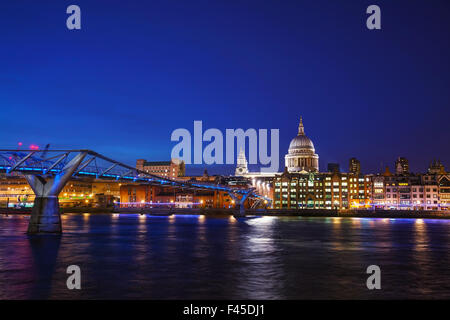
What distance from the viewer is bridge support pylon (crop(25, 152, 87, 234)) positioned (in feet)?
198

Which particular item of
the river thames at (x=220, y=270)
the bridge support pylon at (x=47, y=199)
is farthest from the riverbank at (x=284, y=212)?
the river thames at (x=220, y=270)

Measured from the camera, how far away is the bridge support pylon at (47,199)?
198ft

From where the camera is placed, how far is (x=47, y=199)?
60.2 metres

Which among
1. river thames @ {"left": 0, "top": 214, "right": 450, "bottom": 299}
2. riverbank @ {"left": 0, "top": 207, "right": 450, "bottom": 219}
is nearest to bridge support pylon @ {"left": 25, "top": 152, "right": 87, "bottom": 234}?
river thames @ {"left": 0, "top": 214, "right": 450, "bottom": 299}

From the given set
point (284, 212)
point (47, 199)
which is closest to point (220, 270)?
point (47, 199)

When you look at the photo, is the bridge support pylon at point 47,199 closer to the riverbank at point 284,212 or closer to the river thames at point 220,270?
the river thames at point 220,270

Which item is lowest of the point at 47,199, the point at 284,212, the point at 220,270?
the point at 284,212

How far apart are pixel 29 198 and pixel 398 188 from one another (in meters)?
151

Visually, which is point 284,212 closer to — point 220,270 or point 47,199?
point 47,199
